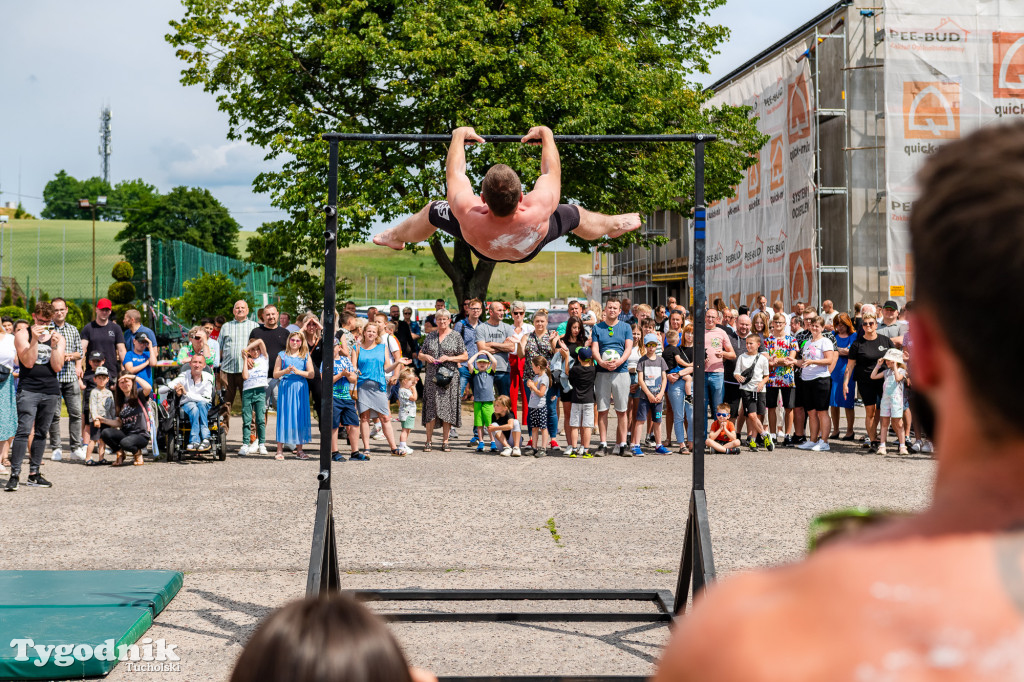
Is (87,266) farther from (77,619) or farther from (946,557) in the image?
(946,557)

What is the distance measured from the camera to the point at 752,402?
39.4 feet

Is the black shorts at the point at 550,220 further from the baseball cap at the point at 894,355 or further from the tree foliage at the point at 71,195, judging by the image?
the tree foliage at the point at 71,195

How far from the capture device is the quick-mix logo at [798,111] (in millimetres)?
19344

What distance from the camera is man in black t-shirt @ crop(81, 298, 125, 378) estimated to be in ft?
36.8

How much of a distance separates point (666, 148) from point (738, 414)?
826cm

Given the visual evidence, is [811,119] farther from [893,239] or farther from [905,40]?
[893,239]

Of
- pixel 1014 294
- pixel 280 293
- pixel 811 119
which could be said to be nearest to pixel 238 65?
pixel 280 293

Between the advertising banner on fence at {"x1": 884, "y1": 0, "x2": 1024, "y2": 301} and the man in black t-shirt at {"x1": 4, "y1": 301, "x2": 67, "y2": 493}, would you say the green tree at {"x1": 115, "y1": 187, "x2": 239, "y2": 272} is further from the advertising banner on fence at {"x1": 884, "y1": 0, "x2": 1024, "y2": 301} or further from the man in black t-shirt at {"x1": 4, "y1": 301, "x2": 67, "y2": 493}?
the man in black t-shirt at {"x1": 4, "y1": 301, "x2": 67, "y2": 493}

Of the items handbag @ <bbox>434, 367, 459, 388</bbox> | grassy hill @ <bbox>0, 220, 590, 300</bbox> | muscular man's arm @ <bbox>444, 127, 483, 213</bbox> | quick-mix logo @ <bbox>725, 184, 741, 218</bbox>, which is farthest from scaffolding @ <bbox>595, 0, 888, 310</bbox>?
grassy hill @ <bbox>0, 220, 590, 300</bbox>

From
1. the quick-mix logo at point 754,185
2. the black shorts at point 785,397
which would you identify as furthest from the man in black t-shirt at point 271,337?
the quick-mix logo at point 754,185

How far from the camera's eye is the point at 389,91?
63.2 ft

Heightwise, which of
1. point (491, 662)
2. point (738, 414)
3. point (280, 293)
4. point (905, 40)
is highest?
point (905, 40)

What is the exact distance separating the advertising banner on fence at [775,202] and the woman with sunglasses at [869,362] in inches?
279

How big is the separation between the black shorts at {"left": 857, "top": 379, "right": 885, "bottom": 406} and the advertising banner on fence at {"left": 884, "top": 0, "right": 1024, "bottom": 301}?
16.6 feet
